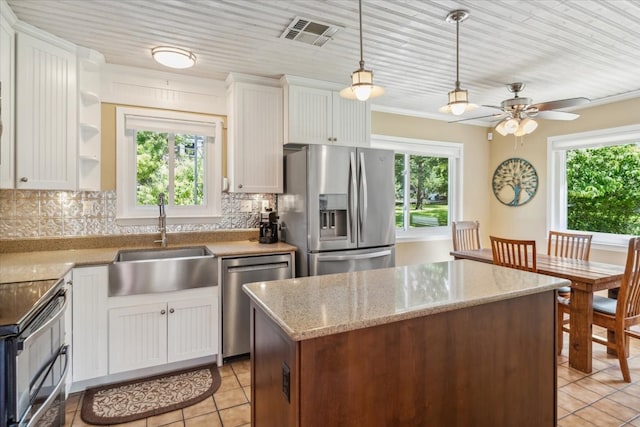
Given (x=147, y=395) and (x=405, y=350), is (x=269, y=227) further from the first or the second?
(x=405, y=350)

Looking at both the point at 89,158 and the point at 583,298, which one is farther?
the point at 89,158

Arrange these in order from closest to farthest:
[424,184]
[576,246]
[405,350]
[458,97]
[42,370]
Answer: [405,350]
[42,370]
[458,97]
[576,246]
[424,184]

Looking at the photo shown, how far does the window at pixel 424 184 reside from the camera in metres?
4.68

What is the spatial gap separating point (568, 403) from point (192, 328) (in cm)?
272

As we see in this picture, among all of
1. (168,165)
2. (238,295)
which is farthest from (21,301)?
(168,165)

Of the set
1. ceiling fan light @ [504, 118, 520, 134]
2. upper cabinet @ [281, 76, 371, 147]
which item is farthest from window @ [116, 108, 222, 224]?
ceiling fan light @ [504, 118, 520, 134]

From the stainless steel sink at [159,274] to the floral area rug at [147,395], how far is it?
681 millimetres

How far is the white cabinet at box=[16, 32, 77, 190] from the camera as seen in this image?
2350mm

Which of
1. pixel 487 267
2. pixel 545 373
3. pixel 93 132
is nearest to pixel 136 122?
pixel 93 132

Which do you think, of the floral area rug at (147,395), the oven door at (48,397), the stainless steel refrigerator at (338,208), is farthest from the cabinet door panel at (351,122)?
the oven door at (48,397)

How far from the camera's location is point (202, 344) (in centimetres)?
281

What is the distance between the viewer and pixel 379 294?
5.11ft

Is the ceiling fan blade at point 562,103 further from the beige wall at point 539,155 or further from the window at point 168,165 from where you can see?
the window at point 168,165

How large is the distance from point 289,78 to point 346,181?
3.69ft
